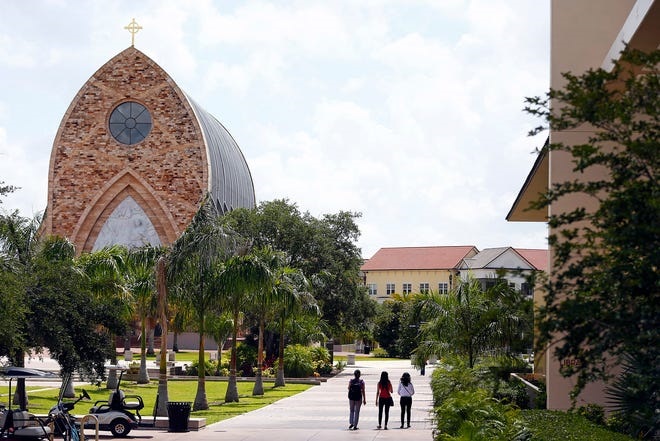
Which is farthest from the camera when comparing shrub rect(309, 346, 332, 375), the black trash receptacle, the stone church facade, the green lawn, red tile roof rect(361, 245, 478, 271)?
red tile roof rect(361, 245, 478, 271)

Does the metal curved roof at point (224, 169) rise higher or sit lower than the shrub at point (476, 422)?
higher

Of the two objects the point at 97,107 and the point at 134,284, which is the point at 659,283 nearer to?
the point at 134,284

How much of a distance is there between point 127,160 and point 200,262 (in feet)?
146

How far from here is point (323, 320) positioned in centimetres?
5384

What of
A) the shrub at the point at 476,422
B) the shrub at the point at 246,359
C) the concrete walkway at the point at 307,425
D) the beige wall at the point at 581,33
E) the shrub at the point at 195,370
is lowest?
the concrete walkway at the point at 307,425

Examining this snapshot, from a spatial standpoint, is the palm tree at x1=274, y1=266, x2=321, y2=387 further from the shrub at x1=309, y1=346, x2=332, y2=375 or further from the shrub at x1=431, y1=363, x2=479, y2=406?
the shrub at x1=431, y1=363, x2=479, y2=406

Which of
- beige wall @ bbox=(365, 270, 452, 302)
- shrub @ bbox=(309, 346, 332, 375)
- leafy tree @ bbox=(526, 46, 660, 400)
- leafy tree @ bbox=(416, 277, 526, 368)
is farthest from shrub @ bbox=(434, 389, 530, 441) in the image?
beige wall @ bbox=(365, 270, 452, 302)

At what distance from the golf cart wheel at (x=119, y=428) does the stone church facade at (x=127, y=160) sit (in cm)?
4783

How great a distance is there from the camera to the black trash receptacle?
22.6 m

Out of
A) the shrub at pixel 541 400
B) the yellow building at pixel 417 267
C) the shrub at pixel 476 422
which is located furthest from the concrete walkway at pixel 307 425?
the yellow building at pixel 417 267

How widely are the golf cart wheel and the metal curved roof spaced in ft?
158

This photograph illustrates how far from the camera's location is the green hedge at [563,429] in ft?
40.4

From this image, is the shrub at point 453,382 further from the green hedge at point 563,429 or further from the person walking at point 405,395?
the green hedge at point 563,429

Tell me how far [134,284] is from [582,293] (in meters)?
32.6
